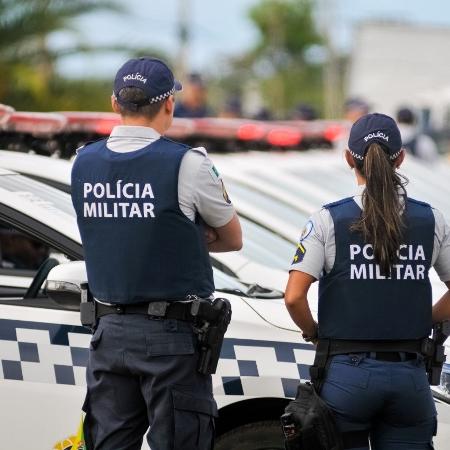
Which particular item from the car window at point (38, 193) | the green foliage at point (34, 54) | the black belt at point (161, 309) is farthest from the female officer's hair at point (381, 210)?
the green foliage at point (34, 54)

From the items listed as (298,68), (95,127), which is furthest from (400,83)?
(95,127)

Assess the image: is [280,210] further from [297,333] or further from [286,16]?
[286,16]

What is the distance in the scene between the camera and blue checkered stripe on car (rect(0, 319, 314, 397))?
4.06m

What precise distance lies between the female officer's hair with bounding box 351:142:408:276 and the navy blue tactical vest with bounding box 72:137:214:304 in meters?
0.51

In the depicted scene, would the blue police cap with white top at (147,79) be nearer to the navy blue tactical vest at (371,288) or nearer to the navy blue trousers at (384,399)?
the navy blue tactical vest at (371,288)

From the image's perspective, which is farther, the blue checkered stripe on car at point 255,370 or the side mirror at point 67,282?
the blue checkered stripe on car at point 255,370

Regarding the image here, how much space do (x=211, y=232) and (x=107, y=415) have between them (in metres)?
0.65

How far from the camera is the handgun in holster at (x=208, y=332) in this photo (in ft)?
11.9

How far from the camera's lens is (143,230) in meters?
3.62

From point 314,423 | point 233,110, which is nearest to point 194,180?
point 314,423

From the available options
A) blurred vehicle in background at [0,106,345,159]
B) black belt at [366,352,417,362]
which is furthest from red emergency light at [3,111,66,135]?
black belt at [366,352,417,362]

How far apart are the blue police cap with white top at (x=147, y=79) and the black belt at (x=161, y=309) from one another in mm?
621

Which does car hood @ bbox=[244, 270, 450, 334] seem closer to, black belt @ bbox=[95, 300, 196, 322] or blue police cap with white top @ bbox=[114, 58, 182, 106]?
black belt @ bbox=[95, 300, 196, 322]

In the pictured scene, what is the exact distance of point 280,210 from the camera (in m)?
6.39
